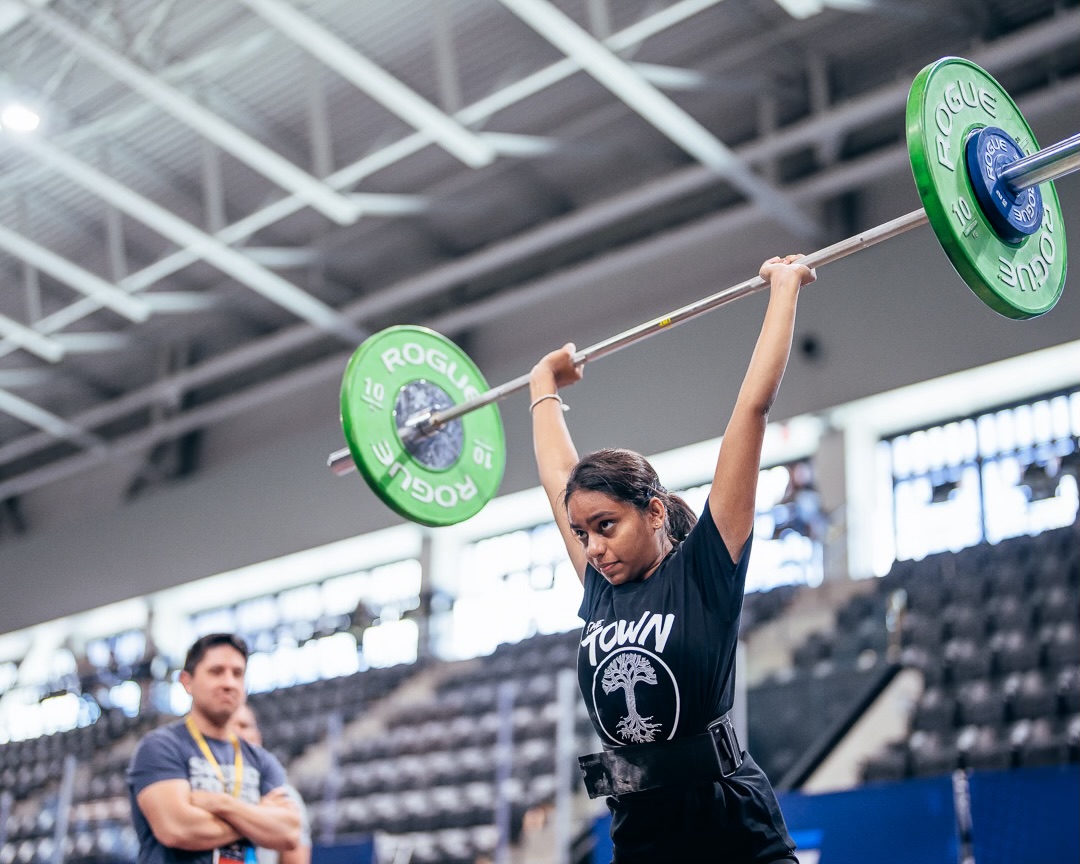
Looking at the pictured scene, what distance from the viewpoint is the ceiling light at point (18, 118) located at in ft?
29.6

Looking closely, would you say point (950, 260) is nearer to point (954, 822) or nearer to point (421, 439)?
point (421, 439)

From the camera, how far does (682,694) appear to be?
1.91 m

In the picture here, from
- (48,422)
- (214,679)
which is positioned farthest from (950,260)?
(48,422)

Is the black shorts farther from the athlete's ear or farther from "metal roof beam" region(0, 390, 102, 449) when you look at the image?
"metal roof beam" region(0, 390, 102, 449)

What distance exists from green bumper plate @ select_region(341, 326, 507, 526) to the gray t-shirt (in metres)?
0.72

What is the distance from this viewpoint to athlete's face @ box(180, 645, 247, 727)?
121 inches

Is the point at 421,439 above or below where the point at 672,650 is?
above

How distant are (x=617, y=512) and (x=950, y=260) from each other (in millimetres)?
799

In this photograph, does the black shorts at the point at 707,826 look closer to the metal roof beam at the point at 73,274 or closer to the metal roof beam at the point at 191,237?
the metal roof beam at the point at 191,237

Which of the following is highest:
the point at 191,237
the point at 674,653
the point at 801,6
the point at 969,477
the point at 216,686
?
the point at 801,6

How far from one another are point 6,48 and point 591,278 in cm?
492

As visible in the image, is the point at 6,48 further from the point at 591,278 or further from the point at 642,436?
the point at 642,436

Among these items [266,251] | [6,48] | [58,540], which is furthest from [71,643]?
[6,48]

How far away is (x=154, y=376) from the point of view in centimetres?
1416
